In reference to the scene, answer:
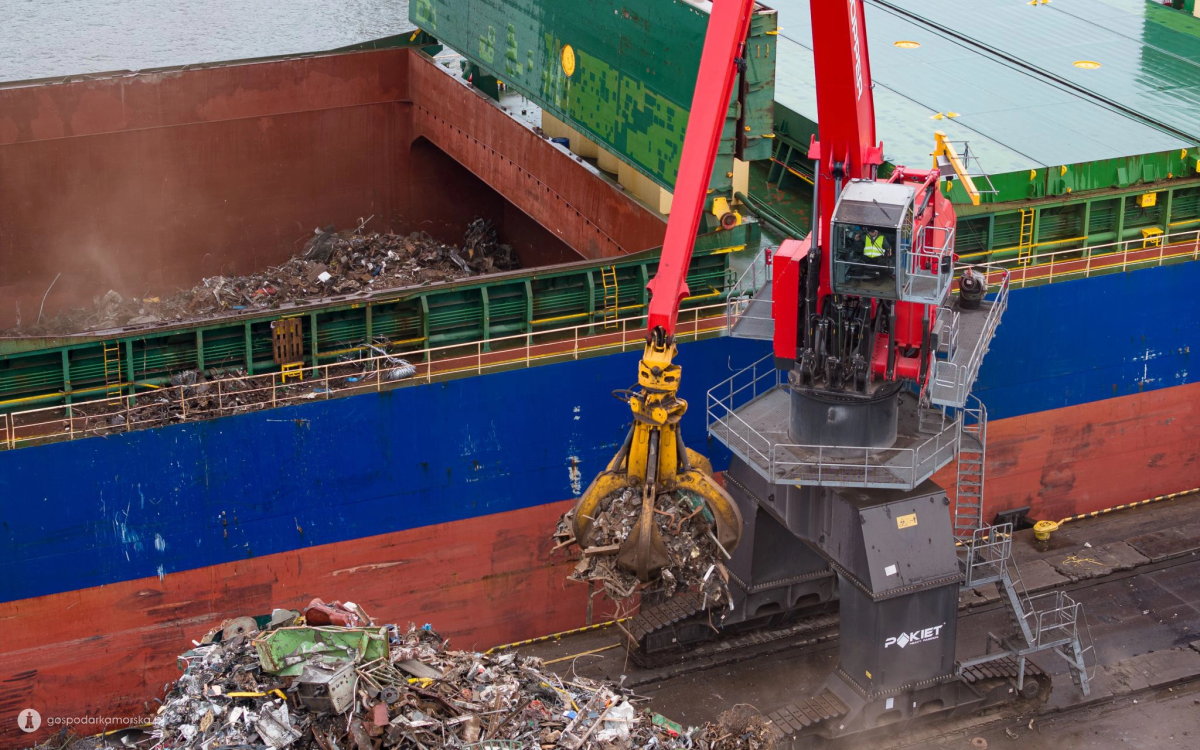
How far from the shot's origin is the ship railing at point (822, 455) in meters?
20.0

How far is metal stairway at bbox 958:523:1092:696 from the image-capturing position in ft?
70.7

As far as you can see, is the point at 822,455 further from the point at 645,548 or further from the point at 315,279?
the point at 315,279

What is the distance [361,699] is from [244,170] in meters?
18.2

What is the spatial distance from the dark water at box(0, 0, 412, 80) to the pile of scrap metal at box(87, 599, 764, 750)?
45451mm

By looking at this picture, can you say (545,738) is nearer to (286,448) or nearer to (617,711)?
(617,711)

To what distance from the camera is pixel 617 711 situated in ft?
58.5

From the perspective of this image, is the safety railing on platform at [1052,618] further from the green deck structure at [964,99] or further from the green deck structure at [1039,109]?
the green deck structure at [1039,109]

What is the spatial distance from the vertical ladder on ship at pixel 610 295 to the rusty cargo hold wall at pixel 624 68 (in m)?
1.80

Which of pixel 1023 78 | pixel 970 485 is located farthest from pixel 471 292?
pixel 1023 78

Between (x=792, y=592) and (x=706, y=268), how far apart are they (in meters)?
5.88

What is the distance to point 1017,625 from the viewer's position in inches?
917

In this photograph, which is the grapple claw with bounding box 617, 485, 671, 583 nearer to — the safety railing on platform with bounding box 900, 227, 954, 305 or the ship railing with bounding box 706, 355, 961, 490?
the ship railing with bounding box 706, 355, 961, 490

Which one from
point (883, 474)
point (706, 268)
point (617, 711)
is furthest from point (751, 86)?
point (617, 711)

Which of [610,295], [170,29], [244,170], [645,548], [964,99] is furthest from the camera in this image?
[170,29]
